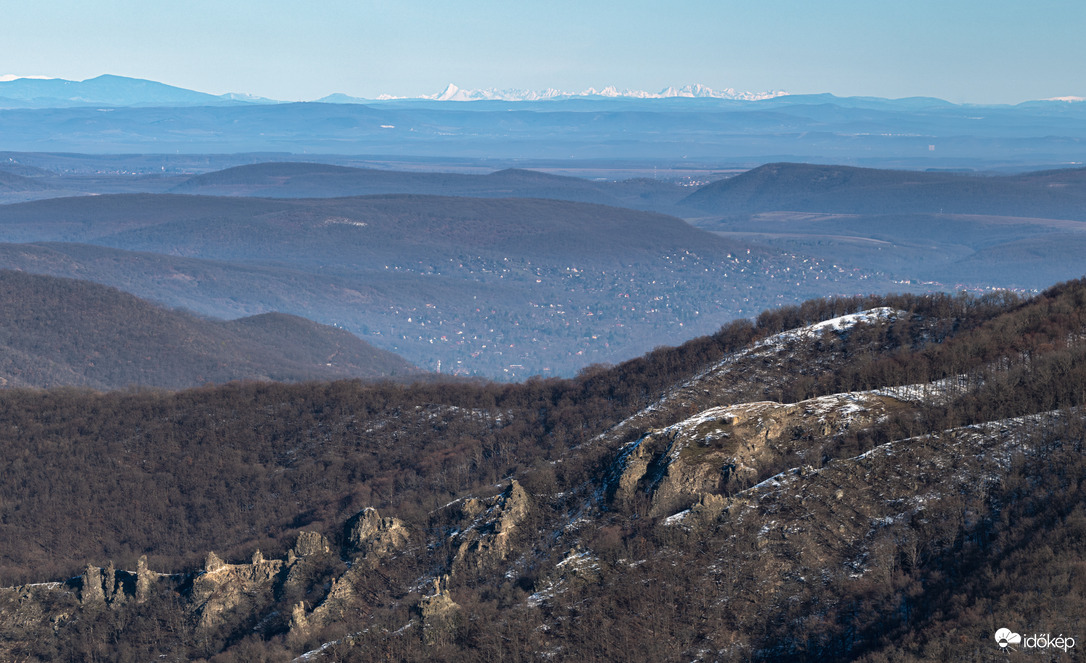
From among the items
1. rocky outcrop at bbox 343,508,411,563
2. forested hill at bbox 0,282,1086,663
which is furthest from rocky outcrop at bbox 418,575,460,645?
rocky outcrop at bbox 343,508,411,563

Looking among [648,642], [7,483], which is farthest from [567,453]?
[7,483]

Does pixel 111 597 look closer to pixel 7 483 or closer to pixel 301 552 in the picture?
pixel 301 552

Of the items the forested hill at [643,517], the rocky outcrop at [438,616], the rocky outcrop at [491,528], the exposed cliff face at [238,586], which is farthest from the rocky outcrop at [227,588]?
the rocky outcrop at [438,616]

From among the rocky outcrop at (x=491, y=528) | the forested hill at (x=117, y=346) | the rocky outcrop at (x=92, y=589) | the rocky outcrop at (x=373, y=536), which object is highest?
the rocky outcrop at (x=491, y=528)

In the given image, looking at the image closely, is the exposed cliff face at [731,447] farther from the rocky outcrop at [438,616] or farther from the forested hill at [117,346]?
the forested hill at [117,346]

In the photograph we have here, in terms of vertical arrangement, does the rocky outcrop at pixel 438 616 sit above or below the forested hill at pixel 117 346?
above

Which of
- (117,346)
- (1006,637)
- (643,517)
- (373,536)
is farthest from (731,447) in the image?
(117,346)
